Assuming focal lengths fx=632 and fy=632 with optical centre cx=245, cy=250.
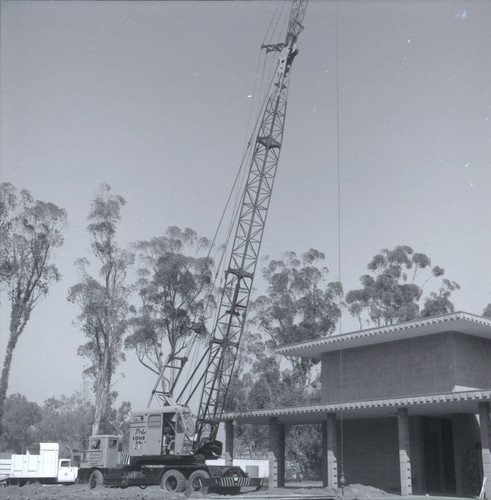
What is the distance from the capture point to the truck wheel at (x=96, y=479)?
3062cm

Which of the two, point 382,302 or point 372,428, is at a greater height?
point 382,302

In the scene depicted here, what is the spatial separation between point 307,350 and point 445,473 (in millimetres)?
9809

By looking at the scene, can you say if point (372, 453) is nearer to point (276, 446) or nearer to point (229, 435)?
point (276, 446)

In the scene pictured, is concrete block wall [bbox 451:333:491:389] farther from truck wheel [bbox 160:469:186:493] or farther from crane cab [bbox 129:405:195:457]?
truck wheel [bbox 160:469:186:493]

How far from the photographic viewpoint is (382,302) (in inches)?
2484

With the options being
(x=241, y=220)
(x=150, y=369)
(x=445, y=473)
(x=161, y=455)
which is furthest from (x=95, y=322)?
(x=445, y=473)

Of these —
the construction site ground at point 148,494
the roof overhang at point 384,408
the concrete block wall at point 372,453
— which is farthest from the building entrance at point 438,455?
the construction site ground at point 148,494

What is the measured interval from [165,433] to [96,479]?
16.8 ft

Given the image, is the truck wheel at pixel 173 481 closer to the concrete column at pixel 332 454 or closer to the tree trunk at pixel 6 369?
the concrete column at pixel 332 454

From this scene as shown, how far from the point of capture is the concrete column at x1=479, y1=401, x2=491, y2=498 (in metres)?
25.1

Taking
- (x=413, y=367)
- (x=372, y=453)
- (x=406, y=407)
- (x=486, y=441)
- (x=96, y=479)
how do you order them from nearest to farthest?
(x=486, y=441), (x=406, y=407), (x=96, y=479), (x=413, y=367), (x=372, y=453)

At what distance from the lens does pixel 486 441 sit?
25.6 m

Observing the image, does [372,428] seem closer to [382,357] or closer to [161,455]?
[382,357]

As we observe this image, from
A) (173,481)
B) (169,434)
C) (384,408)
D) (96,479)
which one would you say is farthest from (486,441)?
(96,479)
